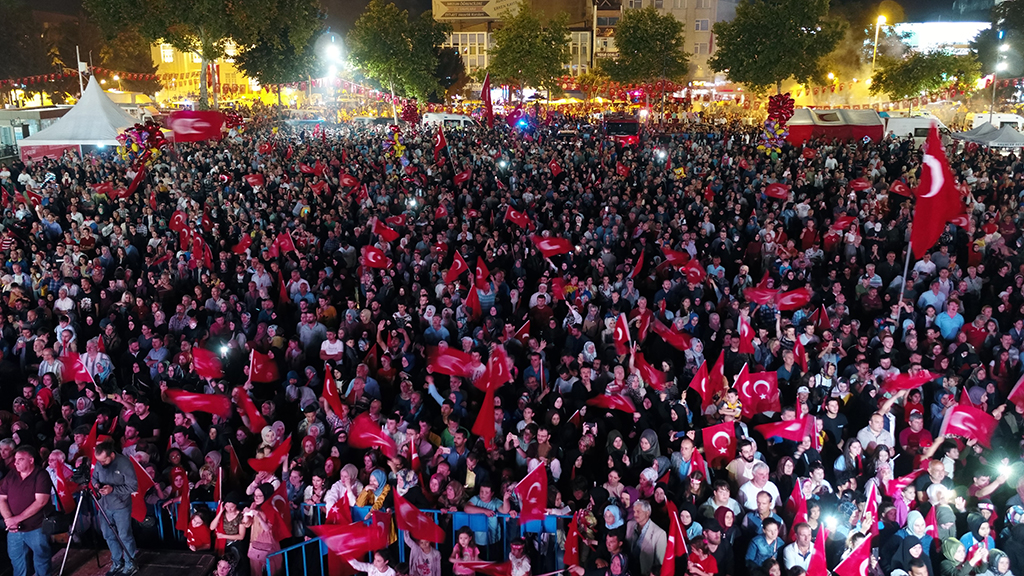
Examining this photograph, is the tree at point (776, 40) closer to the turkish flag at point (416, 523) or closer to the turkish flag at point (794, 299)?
the turkish flag at point (794, 299)

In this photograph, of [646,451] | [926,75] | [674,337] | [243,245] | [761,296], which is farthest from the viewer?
[926,75]

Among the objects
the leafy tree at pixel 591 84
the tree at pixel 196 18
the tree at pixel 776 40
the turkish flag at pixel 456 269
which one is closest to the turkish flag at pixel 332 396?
the turkish flag at pixel 456 269

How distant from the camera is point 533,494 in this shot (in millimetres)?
6180

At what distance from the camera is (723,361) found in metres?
8.18

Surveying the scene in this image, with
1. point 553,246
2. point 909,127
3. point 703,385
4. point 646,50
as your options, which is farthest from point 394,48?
point 703,385

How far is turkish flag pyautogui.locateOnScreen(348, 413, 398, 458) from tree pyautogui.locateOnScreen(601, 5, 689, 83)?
49873 mm

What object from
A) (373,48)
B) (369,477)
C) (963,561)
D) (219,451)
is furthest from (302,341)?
(373,48)

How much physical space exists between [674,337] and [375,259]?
15.7 feet

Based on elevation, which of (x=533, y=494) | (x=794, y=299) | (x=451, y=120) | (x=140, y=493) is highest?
(x=451, y=120)

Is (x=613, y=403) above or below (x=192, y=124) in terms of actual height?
below

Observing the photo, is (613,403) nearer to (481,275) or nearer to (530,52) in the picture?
(481,275)

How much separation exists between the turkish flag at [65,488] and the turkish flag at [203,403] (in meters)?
1.10

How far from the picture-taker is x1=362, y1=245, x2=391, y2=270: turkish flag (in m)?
11.4

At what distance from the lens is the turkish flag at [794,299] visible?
9.61 metres
